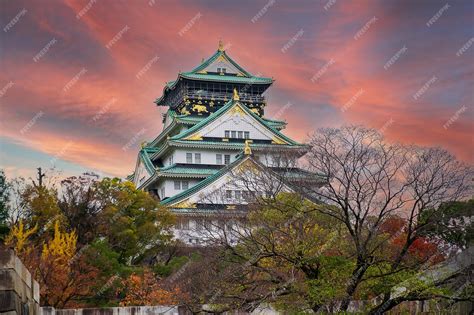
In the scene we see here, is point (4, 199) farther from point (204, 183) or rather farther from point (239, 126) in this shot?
point (239, 126)

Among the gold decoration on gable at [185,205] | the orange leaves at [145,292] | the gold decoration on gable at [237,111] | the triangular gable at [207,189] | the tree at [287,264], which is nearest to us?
the tree at [287,264]

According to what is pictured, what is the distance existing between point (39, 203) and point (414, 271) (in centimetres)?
2148

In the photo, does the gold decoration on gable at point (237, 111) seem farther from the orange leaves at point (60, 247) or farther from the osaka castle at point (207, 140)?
the orange leaves at point (60, 247)

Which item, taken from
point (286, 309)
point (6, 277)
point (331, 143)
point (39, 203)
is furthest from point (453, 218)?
point (39, 203)

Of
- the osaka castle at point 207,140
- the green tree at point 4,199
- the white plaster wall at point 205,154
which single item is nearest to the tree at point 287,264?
the green tree at point 4,199

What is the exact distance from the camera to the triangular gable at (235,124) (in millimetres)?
58031

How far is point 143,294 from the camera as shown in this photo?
32500mm

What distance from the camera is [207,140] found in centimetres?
5762

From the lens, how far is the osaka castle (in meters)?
50.4

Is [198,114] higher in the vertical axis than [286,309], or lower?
higher

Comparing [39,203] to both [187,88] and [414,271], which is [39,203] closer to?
[414,271]

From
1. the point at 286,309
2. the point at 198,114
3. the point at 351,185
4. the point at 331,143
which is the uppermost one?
the point at 198,114

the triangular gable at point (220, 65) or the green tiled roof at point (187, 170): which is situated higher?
the triangular gable at point (220, 65)

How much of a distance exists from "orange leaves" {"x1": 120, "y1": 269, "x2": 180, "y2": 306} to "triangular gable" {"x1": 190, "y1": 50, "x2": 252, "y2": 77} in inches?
1291
